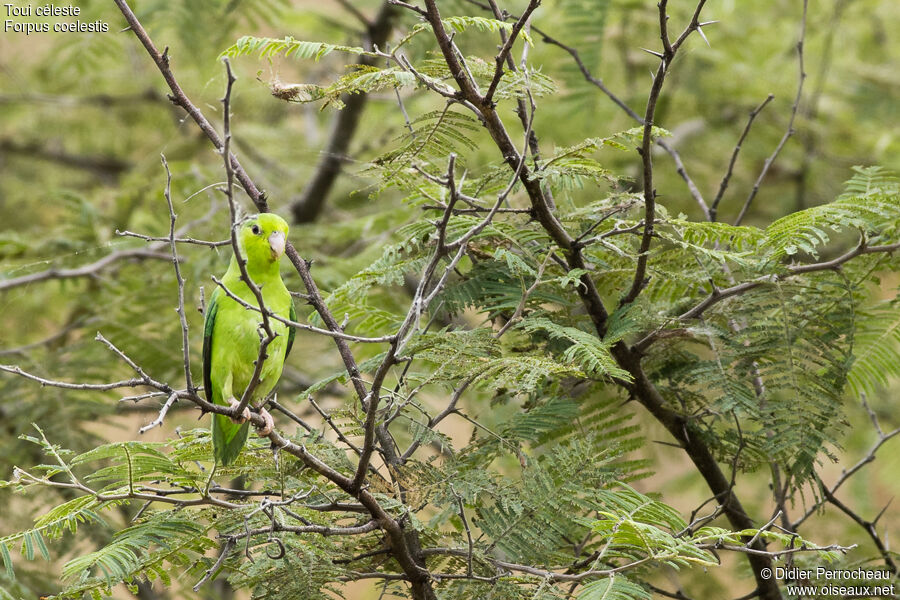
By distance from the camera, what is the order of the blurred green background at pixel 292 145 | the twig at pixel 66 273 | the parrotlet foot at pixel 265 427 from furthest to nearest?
the blurred green background at pixel 292 145, the twig at pixel 66 273, the parrotlet foot at pixel 265 427

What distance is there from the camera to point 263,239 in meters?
2.46

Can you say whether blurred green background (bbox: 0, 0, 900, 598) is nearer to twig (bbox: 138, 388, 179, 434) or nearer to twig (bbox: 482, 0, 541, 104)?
twig (bbox: 482, 0, 541, 104)

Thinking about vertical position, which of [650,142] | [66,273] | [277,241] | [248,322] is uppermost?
[66,273]

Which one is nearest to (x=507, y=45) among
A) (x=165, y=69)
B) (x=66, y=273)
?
(x=165, y=69)

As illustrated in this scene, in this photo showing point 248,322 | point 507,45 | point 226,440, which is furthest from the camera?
point 248,322

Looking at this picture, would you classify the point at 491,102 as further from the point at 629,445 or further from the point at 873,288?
the point at 873,288

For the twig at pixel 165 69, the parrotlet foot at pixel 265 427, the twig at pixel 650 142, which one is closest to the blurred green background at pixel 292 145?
the twig at pixel 165 69

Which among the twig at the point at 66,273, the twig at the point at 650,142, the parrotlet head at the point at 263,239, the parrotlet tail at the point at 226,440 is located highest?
the twig at the point at 66,273

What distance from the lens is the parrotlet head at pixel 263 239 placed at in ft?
7.87

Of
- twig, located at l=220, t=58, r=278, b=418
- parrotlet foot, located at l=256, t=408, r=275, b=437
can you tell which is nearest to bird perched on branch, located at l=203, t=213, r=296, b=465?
parrotlet foot, located at l=256, t=408, r=275, b=437

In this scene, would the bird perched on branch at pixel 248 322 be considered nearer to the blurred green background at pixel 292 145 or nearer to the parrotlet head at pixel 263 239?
the parrotlet head at pixel 263 239

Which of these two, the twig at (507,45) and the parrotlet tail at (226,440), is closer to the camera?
the twig at (507,45)

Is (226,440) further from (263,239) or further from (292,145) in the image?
(292,145)

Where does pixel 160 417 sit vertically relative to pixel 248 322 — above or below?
below
